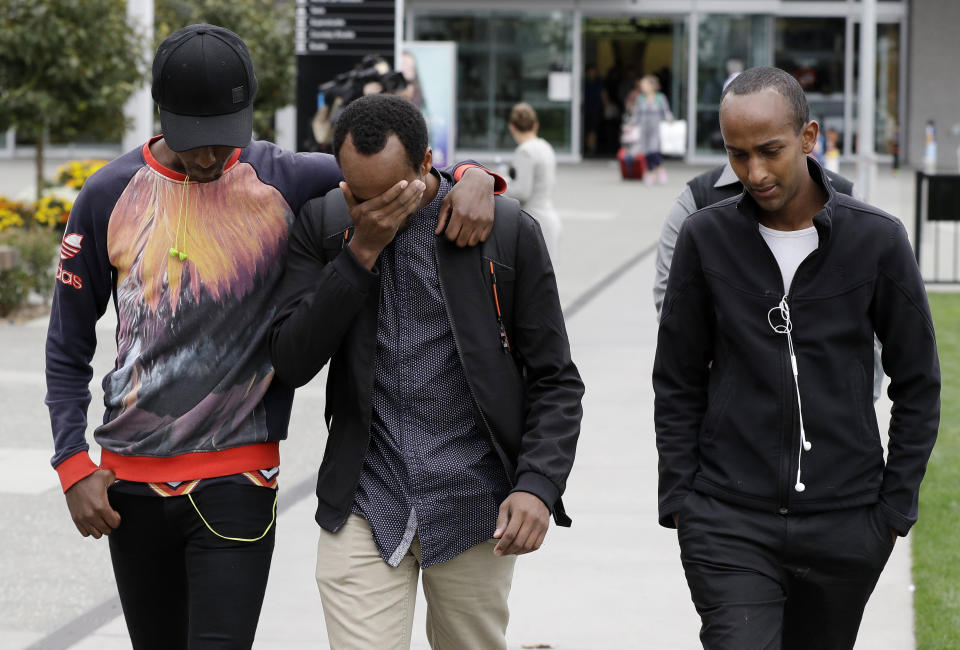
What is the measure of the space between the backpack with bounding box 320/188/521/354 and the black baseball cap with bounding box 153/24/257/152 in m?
0.25

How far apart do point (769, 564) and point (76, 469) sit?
1522 mm

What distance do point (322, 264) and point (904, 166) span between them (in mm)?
34080

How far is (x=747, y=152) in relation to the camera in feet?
10.1

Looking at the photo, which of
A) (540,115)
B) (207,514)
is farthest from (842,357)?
(540,115)

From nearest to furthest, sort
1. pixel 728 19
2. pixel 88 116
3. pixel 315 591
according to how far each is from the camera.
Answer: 1. pixel 315 591
2. pixel 88 116
3. pixel 728 19

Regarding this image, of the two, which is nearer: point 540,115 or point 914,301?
point 914,301

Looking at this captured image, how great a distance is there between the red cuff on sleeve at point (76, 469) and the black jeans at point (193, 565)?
0.23 feet

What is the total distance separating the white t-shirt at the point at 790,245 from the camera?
3.17 m

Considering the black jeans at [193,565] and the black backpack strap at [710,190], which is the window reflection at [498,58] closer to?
the black backpack strap at [710,190]

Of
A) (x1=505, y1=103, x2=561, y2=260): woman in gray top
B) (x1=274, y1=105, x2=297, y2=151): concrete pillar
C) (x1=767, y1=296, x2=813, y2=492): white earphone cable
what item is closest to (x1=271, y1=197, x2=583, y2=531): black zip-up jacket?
(x1=767, y1=296, x2=813, y2=492): white earphone cable

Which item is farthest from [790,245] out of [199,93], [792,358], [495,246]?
[199,93]

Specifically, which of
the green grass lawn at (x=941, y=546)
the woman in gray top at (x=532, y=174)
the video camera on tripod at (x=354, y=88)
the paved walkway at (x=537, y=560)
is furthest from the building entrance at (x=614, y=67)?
the green grass lawn at (x=941, y=546)

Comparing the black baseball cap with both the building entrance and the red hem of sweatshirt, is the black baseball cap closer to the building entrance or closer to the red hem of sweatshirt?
the red hem of sweatshirt

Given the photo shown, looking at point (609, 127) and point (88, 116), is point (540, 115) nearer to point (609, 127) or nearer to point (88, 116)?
point (609, 127)
